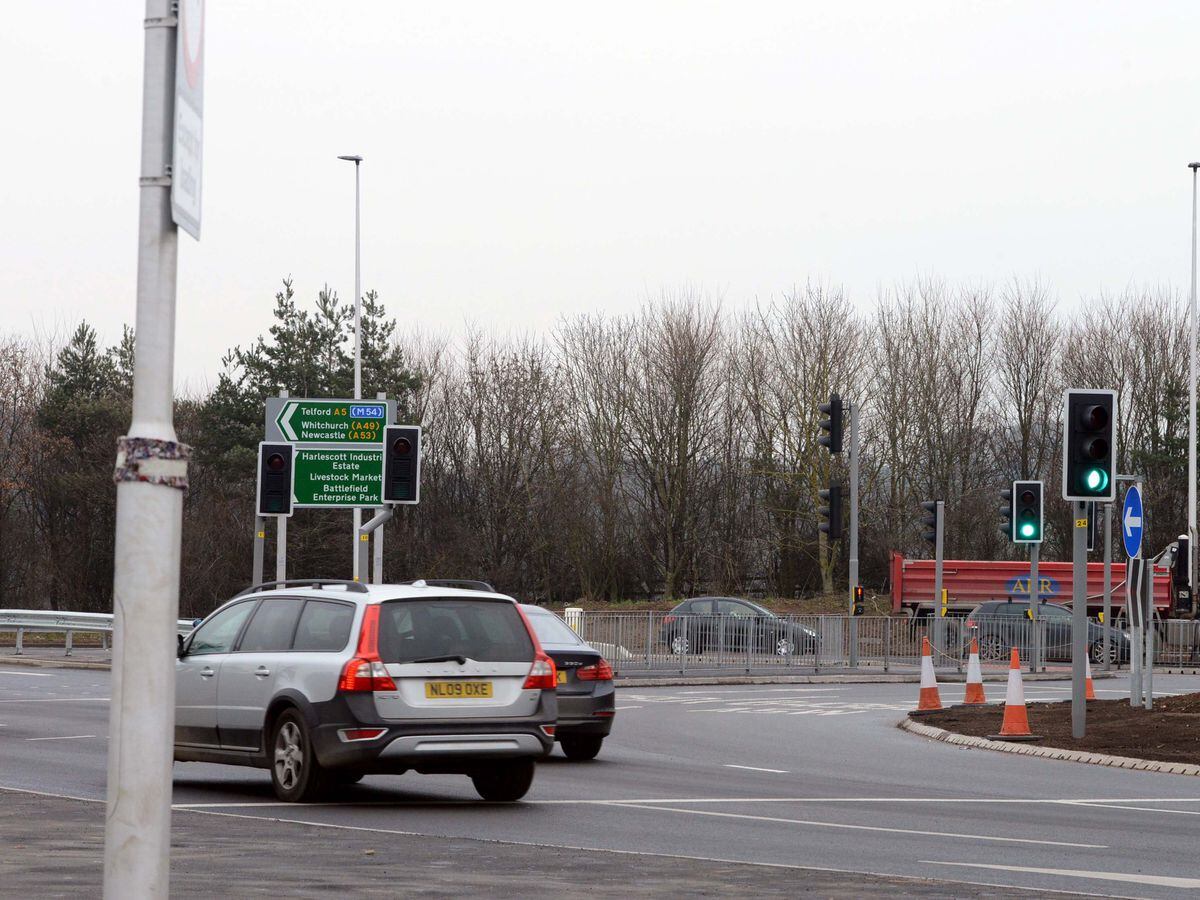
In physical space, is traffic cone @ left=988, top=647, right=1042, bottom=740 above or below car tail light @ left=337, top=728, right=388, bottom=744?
below

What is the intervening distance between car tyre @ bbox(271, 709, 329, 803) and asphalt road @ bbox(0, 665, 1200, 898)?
17 centimetres

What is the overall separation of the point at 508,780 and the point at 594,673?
4134 mm

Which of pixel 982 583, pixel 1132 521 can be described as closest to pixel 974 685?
pixel 1132 521

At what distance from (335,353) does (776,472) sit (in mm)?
19055

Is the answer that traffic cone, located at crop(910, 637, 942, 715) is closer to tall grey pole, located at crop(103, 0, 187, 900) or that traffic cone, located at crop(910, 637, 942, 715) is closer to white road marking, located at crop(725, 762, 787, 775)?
white road marking, located at crop(725, 762, 787, 775)

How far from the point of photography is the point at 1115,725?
19.7 m

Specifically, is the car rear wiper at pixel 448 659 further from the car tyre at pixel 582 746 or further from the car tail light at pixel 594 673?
the car tyre at pixel 582 746

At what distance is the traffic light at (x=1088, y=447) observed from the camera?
18.4 meters

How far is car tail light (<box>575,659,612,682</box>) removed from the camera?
1694 centimetres

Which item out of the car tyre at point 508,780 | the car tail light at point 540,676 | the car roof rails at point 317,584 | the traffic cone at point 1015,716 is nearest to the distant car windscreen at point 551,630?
the car roof rails at point 317,584

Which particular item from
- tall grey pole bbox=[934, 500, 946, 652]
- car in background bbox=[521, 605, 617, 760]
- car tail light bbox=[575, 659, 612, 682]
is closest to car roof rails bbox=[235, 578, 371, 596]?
car in background bbox=[521, 605, 617, 760]

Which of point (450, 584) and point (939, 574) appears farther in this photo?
point (939, 574)

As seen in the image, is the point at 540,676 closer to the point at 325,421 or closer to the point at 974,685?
the point at 974,685

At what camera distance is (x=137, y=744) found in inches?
154
